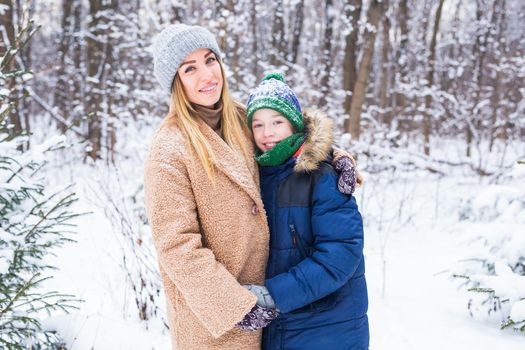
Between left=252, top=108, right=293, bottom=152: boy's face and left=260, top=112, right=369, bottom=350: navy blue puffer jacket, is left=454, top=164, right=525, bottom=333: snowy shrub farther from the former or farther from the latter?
left=252, top=108, right=293, bottom=152: boy's face

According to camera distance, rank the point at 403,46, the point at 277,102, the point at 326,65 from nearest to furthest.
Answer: the point at 277,102 → the point at 326,65 → the point at 403,46

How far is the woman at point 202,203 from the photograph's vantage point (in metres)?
1.57

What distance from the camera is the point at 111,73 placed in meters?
11.6

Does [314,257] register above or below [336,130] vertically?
below

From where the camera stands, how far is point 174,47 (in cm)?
182

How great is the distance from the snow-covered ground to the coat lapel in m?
1.78

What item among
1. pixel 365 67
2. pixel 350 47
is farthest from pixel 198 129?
pixel 350 47

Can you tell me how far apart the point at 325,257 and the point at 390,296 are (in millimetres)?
2924

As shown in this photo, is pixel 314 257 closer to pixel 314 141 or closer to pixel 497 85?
pixel 314 141

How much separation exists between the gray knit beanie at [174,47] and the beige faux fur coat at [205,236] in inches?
8.6

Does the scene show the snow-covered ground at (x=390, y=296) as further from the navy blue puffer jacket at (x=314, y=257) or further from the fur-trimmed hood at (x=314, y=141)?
the fur-trimmed hood at (x=314, y=141)

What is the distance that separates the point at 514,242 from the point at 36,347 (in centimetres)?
336

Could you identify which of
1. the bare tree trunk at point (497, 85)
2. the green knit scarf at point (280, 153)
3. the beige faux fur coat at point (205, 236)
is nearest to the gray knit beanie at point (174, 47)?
the beige faux fur coat at point (205, 236)

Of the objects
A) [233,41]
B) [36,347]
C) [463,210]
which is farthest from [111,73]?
[36,347]
